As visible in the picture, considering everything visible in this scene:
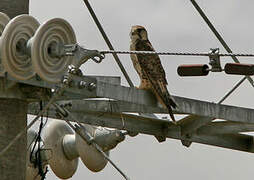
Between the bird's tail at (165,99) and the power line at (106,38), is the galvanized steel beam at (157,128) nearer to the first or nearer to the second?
the power line at (106,38)

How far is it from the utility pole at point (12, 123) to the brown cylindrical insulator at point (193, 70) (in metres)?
1.62

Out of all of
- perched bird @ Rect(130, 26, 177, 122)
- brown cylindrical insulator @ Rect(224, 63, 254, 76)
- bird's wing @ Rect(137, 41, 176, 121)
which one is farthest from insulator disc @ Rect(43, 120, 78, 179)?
Result: brown cylindrical insulator @ Rect(224, 63, 254, 76)

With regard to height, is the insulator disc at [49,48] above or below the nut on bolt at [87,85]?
above

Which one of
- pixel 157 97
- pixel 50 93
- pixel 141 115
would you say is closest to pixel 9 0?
pixel 50 93

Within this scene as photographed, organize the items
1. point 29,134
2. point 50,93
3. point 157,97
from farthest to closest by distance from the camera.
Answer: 1. point 29,134
2. point 157,97
3. point 50,93

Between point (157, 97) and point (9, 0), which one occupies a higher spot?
point (9, 0)

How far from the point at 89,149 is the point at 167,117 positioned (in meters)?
1.16

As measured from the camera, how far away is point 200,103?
1365 cm

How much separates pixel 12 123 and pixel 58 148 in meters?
4.09

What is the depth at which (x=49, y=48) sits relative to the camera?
1143 centimetres

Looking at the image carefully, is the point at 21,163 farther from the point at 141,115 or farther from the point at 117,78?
the point at 141,115

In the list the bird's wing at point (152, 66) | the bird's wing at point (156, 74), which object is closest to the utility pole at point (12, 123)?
the bird's wing at point (156, 74)

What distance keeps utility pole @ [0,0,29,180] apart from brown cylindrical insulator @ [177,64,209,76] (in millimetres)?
1624

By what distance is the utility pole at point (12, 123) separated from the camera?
472 inches
